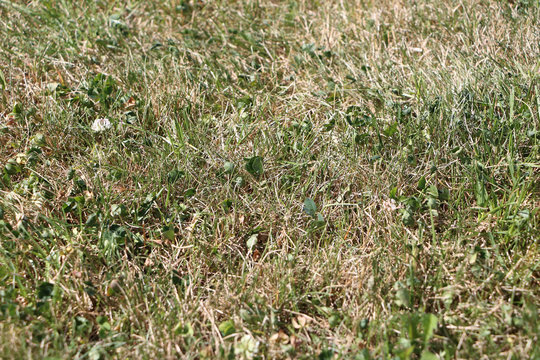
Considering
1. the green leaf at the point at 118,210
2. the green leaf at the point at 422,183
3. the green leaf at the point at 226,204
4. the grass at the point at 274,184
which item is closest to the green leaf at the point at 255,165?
the grass at the point at 274,184

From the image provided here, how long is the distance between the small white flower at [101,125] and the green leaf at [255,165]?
81 centimetres

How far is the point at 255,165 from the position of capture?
2.83 metres

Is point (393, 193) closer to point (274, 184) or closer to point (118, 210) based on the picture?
point (274, 184)

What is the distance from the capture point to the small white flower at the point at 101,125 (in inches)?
121

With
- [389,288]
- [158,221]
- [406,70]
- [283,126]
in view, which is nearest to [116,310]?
[158,221]

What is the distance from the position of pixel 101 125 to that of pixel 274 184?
39.3 inches

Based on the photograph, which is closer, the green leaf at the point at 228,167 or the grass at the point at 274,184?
the grass at the point at 274,184

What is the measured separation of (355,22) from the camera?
12.9ft

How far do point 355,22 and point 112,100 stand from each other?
1.70 meters

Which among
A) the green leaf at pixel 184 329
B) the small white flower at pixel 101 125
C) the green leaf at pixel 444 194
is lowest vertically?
the green leaf at pixel 184 329

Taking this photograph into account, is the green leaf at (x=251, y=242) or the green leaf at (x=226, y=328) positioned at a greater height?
the green leaf at (x=251, y=242)

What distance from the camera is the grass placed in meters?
2.25

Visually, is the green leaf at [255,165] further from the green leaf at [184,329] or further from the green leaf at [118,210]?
the green leaf at [184,329]

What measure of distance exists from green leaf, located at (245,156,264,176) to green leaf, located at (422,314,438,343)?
3.51ft
